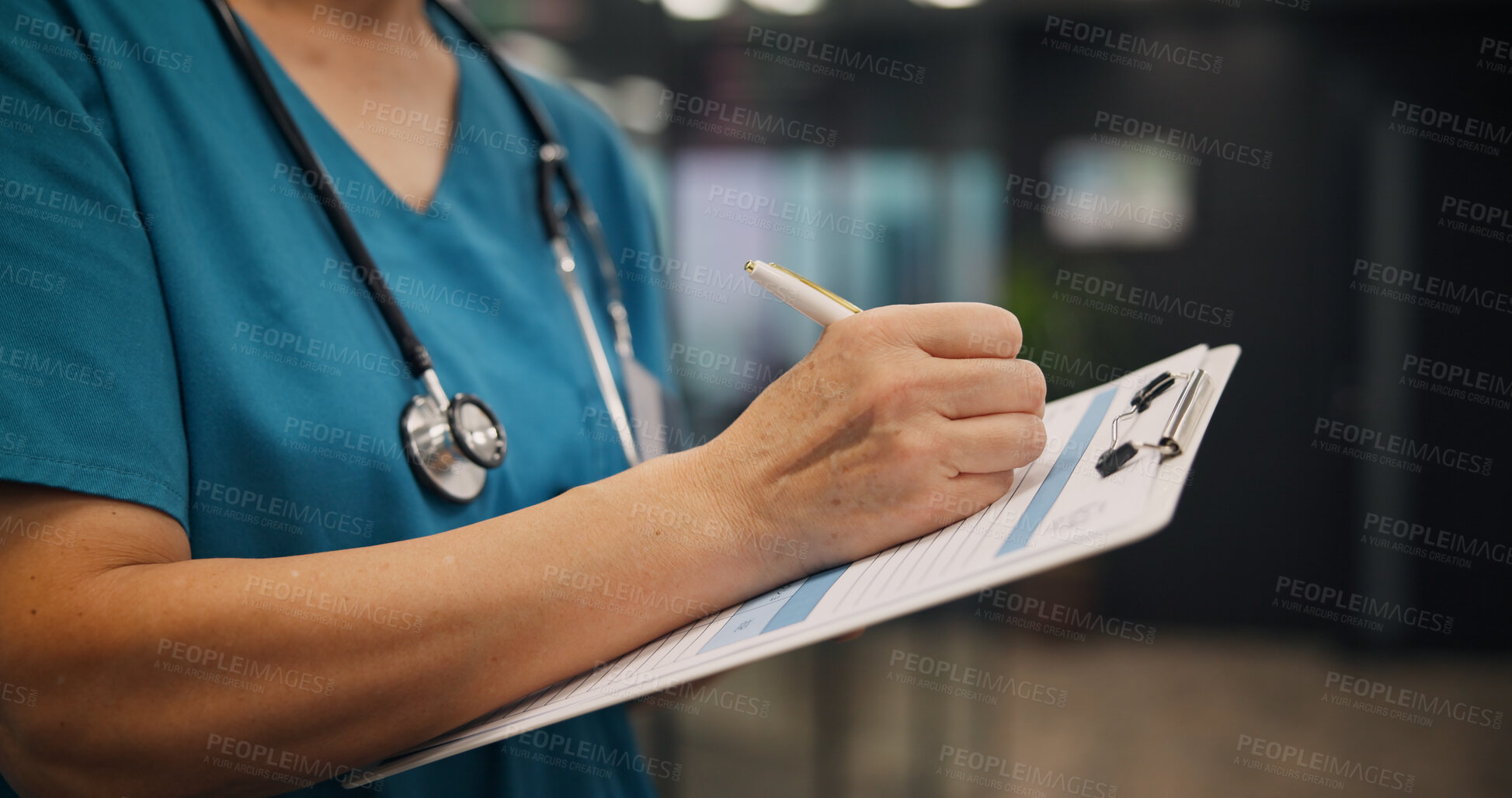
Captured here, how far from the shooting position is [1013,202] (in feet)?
14.5

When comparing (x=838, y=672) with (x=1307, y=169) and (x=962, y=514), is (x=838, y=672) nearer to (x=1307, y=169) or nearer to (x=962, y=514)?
(x=962, y=514)

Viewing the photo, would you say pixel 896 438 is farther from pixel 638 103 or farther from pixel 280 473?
pixel 638 103

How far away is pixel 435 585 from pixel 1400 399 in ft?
15.9

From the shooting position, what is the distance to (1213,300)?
Answer: 14.5ft

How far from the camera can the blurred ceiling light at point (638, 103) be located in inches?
95.1

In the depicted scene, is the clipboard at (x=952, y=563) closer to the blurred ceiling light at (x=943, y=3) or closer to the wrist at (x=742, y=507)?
the wrist at (x=742, y=507)

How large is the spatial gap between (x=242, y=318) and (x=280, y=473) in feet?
0.41

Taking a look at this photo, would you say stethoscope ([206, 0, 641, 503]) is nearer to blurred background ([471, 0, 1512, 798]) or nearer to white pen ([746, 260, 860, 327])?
white pen ([746, 260, 860, 327])

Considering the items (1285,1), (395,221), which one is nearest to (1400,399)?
(1285,1)

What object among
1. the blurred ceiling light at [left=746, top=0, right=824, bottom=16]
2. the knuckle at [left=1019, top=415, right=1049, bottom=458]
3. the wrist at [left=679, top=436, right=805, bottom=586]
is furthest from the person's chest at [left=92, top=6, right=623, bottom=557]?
the blurred ceiling light at [left=746, top=0, right=824, bottom=16]

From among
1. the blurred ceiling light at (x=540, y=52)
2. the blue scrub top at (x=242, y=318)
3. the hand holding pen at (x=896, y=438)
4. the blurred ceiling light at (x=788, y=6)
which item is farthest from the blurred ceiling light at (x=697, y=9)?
the hand holding pen at (x=896, y=438)

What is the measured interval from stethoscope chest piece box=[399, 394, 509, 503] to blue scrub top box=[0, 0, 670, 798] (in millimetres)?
13

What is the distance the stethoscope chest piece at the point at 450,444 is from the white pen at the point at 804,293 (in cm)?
26

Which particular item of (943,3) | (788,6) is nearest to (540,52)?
(788,6)
